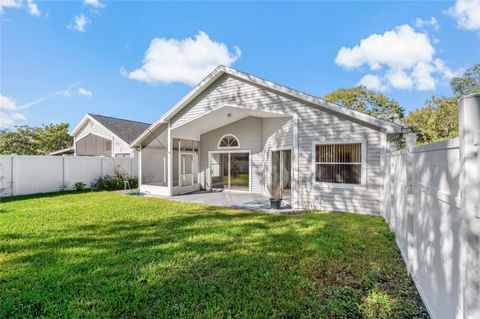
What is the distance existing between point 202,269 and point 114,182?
44.0 feet

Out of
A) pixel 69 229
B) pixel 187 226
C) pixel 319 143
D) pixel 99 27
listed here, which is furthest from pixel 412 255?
pixel 99 27

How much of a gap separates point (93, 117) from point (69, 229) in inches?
662

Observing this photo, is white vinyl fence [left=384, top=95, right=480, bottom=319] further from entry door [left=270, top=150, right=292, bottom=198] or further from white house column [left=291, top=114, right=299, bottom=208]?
entry door [left=270, top=150, right=292, bottom=198]

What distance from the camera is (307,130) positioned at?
9.02 meters

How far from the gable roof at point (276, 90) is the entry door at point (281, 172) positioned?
9.09 ft

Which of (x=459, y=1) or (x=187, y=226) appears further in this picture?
(x=459, y=1)

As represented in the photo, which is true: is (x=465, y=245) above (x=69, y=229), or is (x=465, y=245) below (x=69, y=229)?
above

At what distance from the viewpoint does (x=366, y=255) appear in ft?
14.8

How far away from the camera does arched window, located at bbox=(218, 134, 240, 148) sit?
13.1 meters

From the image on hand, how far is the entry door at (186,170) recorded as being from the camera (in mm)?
12930

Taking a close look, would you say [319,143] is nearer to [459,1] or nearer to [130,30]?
[459,1]

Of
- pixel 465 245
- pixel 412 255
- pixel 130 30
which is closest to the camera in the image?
pixel 465 245

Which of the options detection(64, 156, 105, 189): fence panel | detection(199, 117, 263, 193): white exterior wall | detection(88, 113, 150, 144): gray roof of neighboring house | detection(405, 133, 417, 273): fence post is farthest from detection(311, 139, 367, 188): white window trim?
detection(88, 113, 150, 144): gray roof of neighboring house

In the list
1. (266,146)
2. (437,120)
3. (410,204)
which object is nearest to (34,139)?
(266,146)
